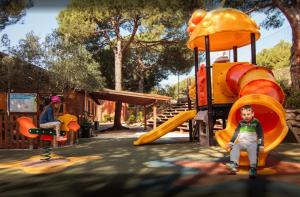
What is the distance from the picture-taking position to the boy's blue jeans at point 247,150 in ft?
19.4

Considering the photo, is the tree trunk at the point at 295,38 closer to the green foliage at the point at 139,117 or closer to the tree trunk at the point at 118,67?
the tree trunk at the point at 118,67

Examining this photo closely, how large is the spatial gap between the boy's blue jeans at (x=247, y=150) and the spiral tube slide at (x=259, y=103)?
0.46 m

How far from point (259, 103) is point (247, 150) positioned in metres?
1.03

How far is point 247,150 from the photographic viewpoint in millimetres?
6090

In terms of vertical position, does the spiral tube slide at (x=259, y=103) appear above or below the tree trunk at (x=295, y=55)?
below

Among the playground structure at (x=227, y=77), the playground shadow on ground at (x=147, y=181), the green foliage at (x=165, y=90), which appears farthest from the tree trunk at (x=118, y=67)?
the playground shadow on ground at (x=147, y=181)

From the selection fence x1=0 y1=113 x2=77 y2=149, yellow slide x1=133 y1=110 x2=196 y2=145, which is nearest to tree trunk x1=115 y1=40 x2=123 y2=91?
yellow slide x1=133 y1=110 x2=196 y2=145

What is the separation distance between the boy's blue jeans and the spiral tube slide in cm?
46

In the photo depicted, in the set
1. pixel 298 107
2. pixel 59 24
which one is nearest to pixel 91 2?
pixel 59 24

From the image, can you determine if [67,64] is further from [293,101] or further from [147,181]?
[147,181]

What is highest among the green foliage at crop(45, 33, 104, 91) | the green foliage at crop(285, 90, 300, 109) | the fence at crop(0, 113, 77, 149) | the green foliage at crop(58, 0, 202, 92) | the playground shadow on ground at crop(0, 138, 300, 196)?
the green foliage at crop(58, 0, 202, 92)

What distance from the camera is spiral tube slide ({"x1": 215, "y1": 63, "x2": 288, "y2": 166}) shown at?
6668 millimetres

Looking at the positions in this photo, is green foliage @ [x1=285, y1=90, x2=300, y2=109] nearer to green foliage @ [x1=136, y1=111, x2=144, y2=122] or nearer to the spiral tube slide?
the spiral tube slide

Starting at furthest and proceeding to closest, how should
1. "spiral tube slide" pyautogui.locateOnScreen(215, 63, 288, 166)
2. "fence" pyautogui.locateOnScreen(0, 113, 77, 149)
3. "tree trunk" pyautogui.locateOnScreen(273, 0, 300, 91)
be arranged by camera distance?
"tree trunk" pyautogui.locateOnScreen(273, 0, 300, 91), "fence" pyautogui.locateOnScreen(0, 113, 77, 149), "spiral tube slide" pyautogui.locateOnScreen(215, 63, 288, 166)
